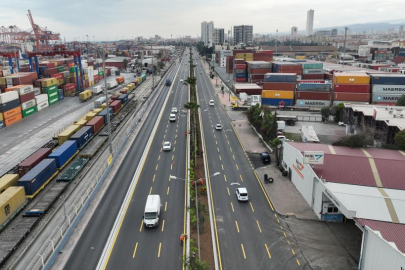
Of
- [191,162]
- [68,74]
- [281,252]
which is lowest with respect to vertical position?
[281,252]

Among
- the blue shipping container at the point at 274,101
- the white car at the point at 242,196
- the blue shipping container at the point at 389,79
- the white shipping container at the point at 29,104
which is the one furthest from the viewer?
the blue shipping container at the point at 274,101

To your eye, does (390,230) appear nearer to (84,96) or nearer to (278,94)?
(278,94)

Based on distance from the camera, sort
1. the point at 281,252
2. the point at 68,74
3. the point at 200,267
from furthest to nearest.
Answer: the point at 68,74 < the point at 281,252 < the point at 200,267

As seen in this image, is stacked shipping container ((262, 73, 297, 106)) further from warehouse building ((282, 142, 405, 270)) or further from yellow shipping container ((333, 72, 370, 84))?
warehouse building ((282, 142, 405, 270))

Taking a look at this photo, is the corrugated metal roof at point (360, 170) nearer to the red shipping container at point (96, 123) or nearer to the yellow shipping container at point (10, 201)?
the yellow shipping container at point (10, 201)

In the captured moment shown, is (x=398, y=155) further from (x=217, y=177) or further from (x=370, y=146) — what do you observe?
(x=217, y=177)

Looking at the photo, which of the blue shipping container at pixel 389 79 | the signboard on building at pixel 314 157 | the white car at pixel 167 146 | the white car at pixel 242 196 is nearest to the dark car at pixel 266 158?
the white car at pixel 242 196

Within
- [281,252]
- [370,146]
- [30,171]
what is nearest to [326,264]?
[281,252]
